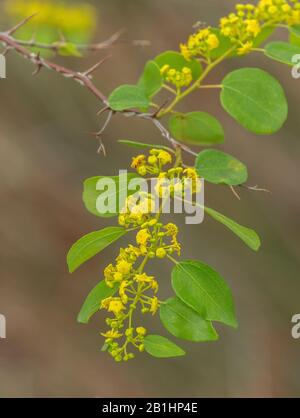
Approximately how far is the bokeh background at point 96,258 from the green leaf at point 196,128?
1630 mm

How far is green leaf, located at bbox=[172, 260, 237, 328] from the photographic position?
646 millimetres

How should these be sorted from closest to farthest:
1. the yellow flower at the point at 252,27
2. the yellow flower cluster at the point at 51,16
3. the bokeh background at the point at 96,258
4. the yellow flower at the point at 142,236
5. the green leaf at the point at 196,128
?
the yellow flower at the point at 142,236 → the yellow flower at the point at 252,27 → the green leaf at the point at 196,128 → the yellow flower cluster at the point at 51,16 → the bokeh background at the point at 96,258

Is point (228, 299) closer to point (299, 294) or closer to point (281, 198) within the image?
point (281, 198)

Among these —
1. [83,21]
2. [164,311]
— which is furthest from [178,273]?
[83,21]

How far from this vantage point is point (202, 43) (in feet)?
2.53

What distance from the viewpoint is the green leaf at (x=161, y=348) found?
63 cm

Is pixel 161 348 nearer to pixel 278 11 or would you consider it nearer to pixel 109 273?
pixel 109 273

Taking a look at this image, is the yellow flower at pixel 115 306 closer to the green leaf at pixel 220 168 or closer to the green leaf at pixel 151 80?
the green leaf at pixel 220 168

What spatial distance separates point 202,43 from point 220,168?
0.16m

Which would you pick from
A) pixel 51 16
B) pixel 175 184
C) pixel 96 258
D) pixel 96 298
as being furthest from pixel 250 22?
pixel 96 258

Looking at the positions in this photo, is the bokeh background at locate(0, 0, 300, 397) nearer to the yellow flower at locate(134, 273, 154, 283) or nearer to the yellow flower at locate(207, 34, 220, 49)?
the yellow flower at locate(207, 34, 220, 49)

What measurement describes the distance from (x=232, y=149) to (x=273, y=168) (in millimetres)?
170

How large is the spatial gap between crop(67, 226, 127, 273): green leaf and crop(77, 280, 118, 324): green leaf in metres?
0.03

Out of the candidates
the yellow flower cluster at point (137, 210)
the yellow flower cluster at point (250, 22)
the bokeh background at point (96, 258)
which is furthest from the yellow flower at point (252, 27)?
the bokeh background at point (96, 258)
